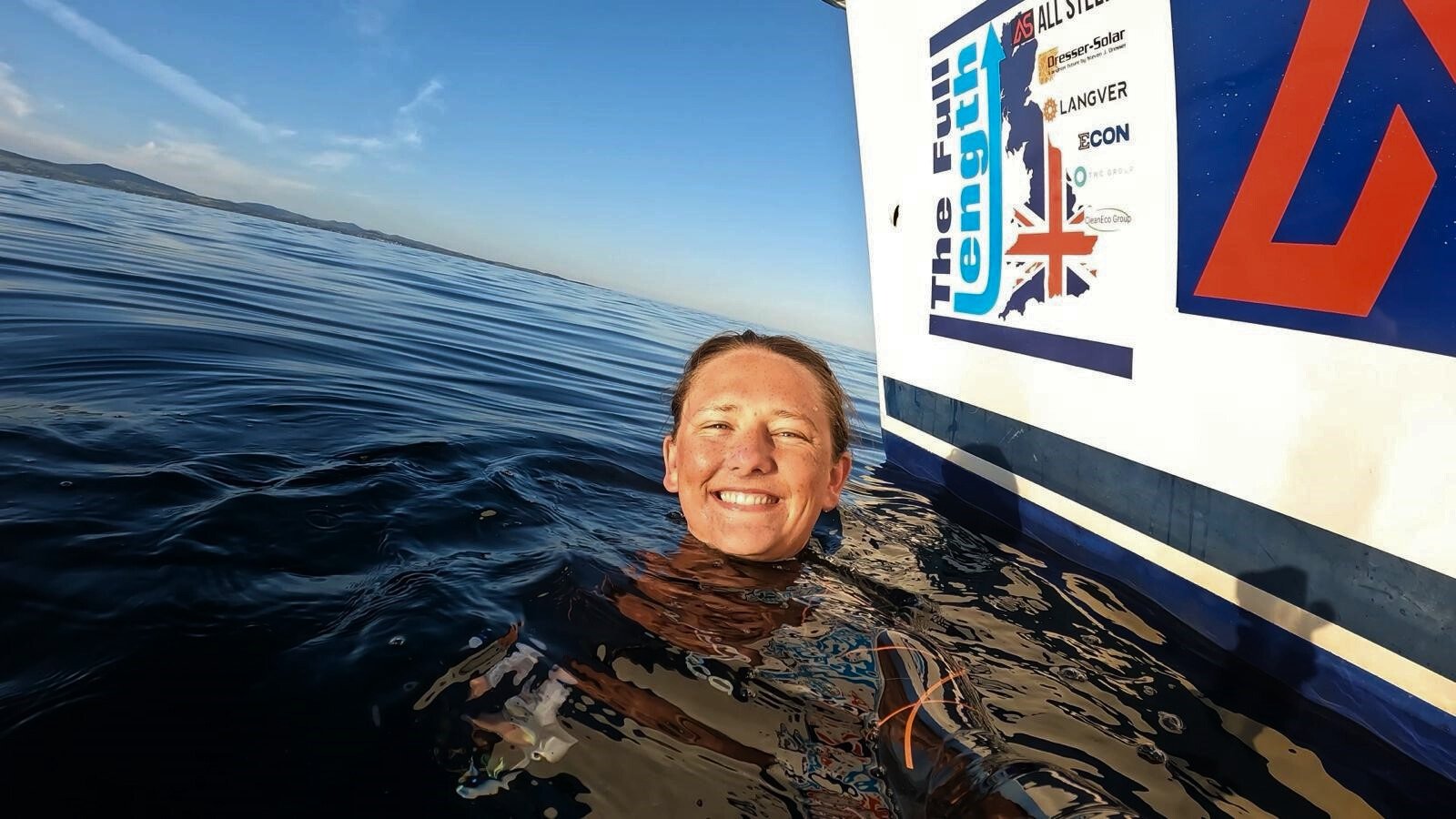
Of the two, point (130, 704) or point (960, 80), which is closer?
point (130, 704)

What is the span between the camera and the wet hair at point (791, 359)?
91.4 inches

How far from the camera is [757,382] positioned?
212 centimetres

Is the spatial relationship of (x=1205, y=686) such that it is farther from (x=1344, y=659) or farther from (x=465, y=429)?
(x=465, y=429)

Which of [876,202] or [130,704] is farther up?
[876,202]

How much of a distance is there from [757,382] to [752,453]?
10.9 inches

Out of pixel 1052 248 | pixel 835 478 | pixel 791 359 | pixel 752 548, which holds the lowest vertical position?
pixel 752 548

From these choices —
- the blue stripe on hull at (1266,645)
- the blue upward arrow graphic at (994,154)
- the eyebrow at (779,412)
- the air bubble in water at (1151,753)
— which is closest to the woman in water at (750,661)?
the eyebrow at (779,412)

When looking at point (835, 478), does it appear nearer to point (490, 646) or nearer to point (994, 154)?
point (490, 646)

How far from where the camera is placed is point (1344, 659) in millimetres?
1921

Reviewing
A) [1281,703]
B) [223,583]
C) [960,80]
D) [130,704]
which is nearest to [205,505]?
[223,583]

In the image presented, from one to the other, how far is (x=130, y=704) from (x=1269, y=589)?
10.6 feet

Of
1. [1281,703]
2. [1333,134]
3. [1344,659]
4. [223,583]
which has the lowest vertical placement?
[1281,703]

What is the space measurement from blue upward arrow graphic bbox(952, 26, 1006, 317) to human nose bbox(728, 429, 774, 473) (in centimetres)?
191

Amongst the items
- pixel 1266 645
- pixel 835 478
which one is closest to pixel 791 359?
pixel 835 478
